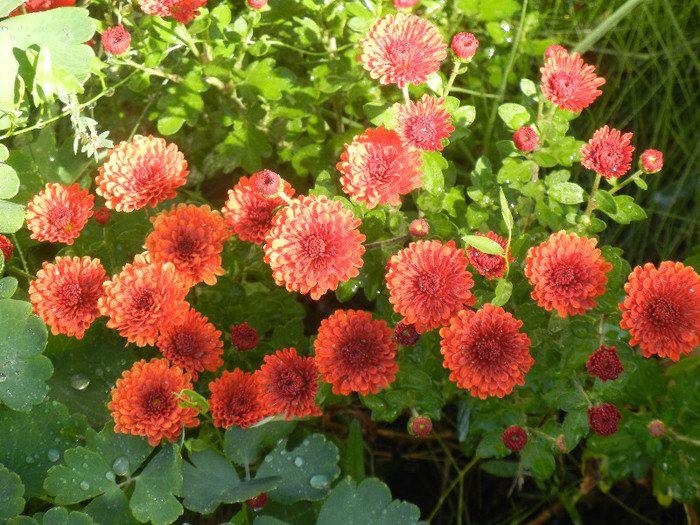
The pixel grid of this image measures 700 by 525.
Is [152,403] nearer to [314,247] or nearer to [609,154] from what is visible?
[314,247]

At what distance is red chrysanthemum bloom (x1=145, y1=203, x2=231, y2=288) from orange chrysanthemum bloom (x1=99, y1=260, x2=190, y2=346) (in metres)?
0.06

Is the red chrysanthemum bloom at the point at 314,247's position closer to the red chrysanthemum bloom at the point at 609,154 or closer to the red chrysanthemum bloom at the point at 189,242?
the red chrysanthemum bloom at the point at 189,242

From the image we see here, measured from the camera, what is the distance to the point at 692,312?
128 cm

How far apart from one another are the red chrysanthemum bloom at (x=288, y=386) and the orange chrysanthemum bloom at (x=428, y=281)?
30 centimetres

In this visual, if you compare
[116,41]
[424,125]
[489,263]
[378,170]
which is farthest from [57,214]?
[489,263]

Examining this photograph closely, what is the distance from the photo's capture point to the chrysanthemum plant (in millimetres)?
1327

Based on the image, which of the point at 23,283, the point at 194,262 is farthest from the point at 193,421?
the point at 23,283

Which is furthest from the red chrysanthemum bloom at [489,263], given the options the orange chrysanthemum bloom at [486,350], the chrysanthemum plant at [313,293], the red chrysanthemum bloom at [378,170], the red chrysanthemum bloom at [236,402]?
the red chrysanthemum bloom at [236,402]

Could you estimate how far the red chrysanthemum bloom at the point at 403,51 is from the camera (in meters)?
1.41

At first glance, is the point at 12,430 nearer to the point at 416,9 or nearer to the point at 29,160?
the point at 29,160

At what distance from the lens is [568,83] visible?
142 centimetres

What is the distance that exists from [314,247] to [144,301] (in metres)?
0.40

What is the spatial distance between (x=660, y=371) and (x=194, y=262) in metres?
1.32

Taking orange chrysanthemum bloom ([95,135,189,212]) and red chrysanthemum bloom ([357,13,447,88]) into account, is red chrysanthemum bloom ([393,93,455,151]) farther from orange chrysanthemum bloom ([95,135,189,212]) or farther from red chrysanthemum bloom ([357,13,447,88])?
orange chrysanthemum bloom ([95,135,189,212])
